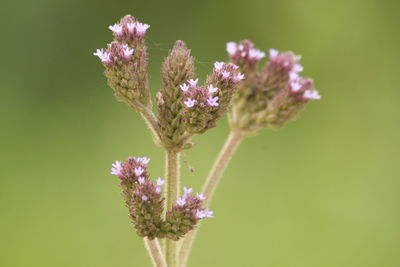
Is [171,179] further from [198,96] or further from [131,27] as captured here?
[131,27]

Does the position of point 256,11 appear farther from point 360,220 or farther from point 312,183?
point 360,220

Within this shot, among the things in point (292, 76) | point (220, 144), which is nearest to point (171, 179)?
point (292, 76)

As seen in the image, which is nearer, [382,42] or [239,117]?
[239,117]

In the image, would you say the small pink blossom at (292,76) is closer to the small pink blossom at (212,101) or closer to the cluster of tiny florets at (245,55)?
the cluster of tiny florets at (245,55)

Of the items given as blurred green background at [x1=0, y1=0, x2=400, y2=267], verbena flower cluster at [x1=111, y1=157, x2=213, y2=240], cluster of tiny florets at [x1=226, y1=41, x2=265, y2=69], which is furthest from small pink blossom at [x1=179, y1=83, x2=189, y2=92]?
blurred green background at [x1=0, y1=0, x2=400, y2=267]

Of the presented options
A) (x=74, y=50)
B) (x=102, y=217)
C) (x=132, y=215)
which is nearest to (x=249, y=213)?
(x=102, y=217)
